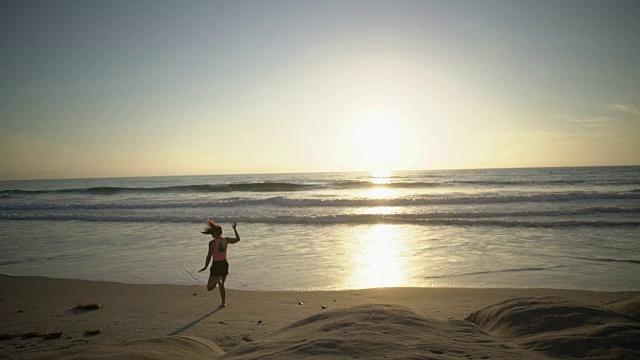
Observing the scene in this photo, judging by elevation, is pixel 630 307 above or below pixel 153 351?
above

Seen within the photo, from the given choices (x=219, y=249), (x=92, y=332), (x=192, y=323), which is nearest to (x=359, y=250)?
(x=219, y=249)

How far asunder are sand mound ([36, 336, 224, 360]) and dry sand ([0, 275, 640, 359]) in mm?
12

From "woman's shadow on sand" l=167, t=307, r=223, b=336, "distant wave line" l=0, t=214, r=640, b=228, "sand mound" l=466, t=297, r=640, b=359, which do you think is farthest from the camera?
"distant wave line" l=0, t=214, r=640, b=228

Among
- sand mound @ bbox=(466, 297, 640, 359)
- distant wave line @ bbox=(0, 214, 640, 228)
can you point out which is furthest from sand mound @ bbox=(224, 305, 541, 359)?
distant wave line @ bbox=(0, 214, 640, 228)

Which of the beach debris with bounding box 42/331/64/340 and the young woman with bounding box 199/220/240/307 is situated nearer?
the beach debris with bounding box 42/331/64/340

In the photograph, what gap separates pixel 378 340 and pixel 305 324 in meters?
1.00

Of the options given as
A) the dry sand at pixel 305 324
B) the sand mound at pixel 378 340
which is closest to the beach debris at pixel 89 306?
the dry sand at pixel 305 324

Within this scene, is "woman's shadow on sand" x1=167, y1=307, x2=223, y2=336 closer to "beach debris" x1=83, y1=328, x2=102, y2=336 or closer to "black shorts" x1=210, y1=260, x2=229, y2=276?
"black shorts" x1=210, y1=260, x2=229, y2=276

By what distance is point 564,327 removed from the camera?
336 cm

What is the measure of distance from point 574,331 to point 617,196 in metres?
→ 30.2

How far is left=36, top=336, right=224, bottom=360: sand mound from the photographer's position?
3193mm

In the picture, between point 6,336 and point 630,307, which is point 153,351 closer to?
point 6,336

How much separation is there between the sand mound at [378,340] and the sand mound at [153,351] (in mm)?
557

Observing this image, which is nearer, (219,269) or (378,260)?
(219,269)
